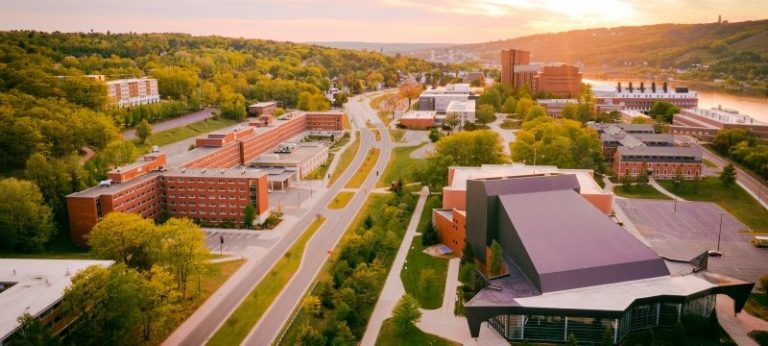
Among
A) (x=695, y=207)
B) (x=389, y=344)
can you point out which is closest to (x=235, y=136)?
(x=389, y=344)

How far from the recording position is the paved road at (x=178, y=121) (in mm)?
72525

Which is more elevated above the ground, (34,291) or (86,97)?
(86,97)

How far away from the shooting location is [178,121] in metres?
83.5

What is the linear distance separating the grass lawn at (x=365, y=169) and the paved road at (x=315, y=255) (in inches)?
23.1

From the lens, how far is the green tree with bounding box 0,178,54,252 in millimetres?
41469

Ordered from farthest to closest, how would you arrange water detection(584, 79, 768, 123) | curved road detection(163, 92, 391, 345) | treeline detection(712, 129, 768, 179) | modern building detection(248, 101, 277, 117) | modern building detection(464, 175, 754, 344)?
water detection(584, 79, 768, 123) < modern building detection(248, 101, 277, 117) < treeline detection(712, 129, 768, 179) < curved road detection(163, 92, 391, 345) < modern building detection(464, 175, 754, 344)

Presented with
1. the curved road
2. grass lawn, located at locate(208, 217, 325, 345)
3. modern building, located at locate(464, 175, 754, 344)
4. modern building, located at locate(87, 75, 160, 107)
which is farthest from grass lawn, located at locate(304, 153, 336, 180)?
modern building, located at locate(87, 75, 160, 107)

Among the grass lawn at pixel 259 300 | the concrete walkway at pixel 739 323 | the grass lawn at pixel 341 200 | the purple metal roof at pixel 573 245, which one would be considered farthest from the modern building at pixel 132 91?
the concrete walkway at pixel 739 323

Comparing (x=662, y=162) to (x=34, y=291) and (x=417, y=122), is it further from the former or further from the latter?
(x=34, y=291)

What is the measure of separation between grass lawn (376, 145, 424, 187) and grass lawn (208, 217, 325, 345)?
2061cm

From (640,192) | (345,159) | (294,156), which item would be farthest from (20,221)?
(640,192)

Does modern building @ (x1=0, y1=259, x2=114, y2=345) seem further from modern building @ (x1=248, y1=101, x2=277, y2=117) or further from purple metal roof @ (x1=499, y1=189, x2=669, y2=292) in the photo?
modern building @ (x1=248, y1=101, x2=277, y2=117)

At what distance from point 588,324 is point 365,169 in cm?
4384

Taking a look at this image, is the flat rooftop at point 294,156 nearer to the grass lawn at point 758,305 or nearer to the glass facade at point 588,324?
the glass facade at point 588,324
